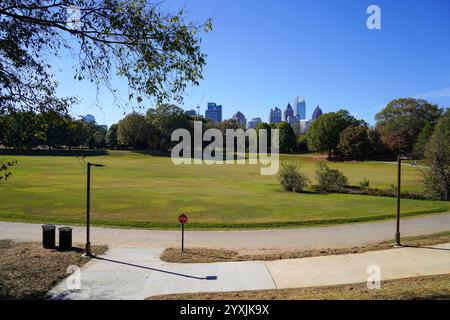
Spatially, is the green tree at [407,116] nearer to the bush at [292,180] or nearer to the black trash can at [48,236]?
the bush at [292,180]

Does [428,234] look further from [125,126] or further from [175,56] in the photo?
[125,126]

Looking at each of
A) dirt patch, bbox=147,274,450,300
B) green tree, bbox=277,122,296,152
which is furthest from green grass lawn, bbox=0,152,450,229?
green tree, bbox=277,122,296,152

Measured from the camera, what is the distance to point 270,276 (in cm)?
1190

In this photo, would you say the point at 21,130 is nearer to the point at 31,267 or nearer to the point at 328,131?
the point at 31,267

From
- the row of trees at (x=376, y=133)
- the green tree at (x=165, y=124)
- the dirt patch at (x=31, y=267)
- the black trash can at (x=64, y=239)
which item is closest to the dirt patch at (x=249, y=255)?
the dirt patch at (x=31, y=267)

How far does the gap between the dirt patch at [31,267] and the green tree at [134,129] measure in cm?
9464

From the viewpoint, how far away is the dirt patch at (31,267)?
10396mm

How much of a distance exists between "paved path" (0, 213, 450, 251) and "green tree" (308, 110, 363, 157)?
243 feet

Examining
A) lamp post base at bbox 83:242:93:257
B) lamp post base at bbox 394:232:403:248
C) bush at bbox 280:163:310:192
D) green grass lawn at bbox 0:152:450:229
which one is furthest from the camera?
bush at bbox 280:163:310:192

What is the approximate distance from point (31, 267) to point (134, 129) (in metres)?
99.6

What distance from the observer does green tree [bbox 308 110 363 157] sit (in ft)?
307

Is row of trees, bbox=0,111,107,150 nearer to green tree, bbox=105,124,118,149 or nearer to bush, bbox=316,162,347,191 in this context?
bush, bbox=316,162,347,191
